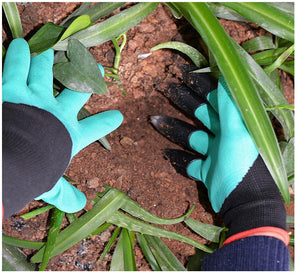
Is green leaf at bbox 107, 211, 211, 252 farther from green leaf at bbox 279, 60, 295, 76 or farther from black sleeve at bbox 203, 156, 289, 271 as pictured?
green leaf at bbox 279, 60, 295, 76

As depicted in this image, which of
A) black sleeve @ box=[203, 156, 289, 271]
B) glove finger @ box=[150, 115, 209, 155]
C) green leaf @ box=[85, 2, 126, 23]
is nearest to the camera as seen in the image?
black sleeve @ box=[203, 156, 289, 271]

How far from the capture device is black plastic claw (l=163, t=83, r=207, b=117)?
109 cm

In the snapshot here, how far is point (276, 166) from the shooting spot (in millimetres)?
775

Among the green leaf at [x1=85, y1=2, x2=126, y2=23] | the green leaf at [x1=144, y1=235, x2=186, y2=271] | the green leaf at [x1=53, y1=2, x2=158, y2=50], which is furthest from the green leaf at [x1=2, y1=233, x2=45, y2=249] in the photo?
the green leaf at [x1=85, y1=2, x2=126, y2=23]

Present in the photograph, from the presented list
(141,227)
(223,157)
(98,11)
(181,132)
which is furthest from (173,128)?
(98,11)

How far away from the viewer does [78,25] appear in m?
0.80

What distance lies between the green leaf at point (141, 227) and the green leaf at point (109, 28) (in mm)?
517

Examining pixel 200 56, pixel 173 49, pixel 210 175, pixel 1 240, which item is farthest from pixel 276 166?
pixel 1 240

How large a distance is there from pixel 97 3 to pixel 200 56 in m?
0.36

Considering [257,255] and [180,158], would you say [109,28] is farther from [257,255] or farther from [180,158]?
[257,255]

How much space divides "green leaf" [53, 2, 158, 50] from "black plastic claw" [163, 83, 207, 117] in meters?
0.30

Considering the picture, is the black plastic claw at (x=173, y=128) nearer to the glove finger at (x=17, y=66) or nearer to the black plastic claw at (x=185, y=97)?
the black plastic claw at (x=185, y=97)

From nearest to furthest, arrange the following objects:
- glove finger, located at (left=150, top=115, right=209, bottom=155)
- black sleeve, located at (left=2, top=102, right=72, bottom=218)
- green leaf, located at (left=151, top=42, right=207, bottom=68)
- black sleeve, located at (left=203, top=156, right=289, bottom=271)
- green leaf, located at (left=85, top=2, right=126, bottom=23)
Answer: black sleeve, located at (left=2, top=102, right=72, bottom=218) < black sleeve, located at (left=203, top=156, right=289, bottom=271) < green leaf, located at (left=85, top=2, right=126, bottom=23) < green leaf, located at (left=151, top=42, right=207, bottom=68) < glove finger, located at (left=150, top=115, right=209, bottom=155)

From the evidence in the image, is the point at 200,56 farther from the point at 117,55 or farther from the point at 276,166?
the point at 276,166
